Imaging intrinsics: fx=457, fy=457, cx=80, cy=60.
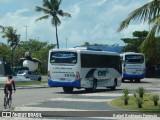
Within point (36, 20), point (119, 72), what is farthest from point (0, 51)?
point (119, 72)

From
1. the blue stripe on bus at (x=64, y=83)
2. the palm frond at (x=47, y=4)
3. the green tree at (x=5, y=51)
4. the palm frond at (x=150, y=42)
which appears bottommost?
the blue stripe on bus at (x=64, y=83)

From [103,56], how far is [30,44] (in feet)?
266

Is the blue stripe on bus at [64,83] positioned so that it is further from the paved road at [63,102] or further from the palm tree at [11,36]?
the palm tree at [11,36]

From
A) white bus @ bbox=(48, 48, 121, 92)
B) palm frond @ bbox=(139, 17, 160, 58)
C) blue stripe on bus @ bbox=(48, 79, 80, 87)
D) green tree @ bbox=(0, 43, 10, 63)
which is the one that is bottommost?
blue stripe on bus @ bbox=(48, 79, 80, 87)

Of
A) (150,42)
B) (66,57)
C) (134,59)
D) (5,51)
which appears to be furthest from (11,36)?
(150,42)

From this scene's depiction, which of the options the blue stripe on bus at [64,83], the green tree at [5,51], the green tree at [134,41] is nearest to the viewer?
the blue stripe on bus at [64,83]

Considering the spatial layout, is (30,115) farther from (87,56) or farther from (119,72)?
(119,72)

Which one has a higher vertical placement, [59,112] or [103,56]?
[103,56]

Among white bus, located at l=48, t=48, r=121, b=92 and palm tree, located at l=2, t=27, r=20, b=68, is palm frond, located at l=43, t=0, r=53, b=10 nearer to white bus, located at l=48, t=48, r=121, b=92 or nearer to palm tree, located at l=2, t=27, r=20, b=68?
palm tree, located at l=2, t=27, r=20, b=68

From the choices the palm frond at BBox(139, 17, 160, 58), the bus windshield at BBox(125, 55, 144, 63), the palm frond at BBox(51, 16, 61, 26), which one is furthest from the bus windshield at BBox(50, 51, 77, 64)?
the palm frond at BBox(51, 16, 61, 26)

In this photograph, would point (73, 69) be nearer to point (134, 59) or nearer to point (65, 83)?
point (65, 83)

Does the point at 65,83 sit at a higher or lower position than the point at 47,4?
lower

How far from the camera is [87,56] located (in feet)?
105

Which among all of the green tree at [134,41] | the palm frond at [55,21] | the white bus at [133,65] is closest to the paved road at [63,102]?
the white bus at [133,65]
